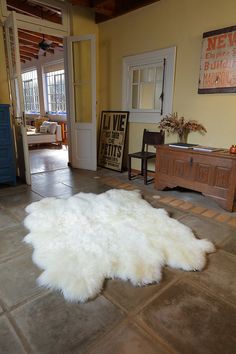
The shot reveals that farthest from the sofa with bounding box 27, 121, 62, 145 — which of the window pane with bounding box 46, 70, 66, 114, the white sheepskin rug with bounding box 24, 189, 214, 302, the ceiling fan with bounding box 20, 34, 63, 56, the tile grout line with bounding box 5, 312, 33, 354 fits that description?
the tile grout line with bounding box 5, 312, 33, 354

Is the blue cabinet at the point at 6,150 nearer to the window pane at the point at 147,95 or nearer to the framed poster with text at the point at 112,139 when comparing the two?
the framed poster with text at the point at 112,139

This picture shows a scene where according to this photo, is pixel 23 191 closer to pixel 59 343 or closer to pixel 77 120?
pixel 77 120

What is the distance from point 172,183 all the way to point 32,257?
2.10 metres

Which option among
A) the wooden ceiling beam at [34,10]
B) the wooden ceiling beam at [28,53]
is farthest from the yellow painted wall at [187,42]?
the wooden ceiling beam at [28,53]

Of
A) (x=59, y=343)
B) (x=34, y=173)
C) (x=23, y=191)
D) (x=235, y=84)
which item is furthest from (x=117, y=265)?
(x=34, y=173)

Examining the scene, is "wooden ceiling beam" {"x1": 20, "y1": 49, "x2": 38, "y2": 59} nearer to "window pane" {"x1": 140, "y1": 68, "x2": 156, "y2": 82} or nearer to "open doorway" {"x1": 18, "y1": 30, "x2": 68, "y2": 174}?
"open doorway" {"x1": 18, "y1": 30, "x2": 68, "y2": 174}

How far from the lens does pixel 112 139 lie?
A: 4.58 metres

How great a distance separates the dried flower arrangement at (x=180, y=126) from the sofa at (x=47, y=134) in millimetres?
4419

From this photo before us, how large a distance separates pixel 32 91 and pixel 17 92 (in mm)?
A: 7075

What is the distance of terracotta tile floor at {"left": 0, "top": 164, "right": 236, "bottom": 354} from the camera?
46.2 inches

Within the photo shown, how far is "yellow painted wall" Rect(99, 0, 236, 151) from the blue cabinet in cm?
212

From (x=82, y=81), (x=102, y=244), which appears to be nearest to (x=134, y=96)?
(x=82, y=81)

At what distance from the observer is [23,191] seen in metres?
3.36

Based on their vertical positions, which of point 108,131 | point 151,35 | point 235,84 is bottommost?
point 108,131
